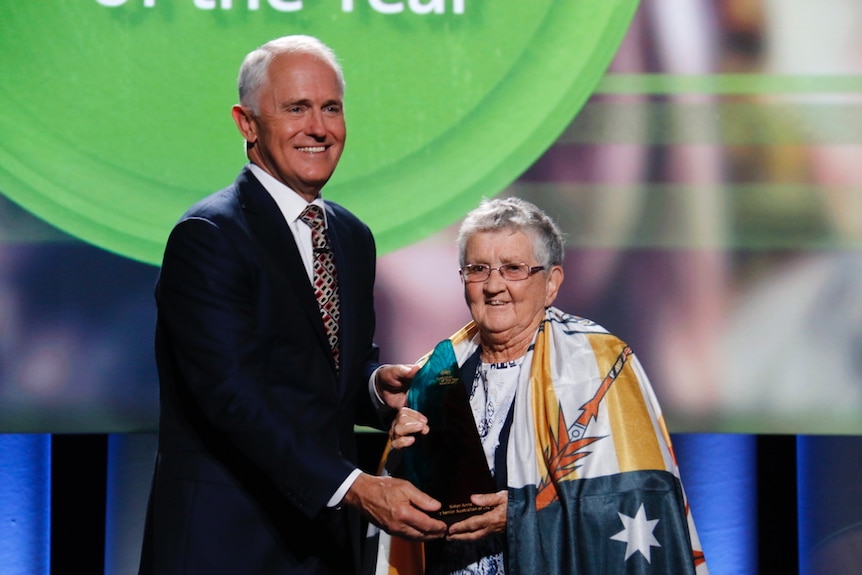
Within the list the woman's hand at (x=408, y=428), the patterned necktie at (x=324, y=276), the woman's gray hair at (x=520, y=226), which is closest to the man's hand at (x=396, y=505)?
the woman's hand at (x=408, y=428)

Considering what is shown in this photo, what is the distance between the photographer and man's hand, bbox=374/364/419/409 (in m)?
2.17

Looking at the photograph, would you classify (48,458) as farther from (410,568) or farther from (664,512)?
(664,512)

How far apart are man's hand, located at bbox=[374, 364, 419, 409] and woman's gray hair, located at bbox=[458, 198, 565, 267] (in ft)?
0.85

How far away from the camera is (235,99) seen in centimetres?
288

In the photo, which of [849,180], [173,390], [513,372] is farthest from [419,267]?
[849,180]

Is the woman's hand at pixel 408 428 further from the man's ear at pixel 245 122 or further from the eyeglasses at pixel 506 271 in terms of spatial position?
the man's ear at pixel 245 122

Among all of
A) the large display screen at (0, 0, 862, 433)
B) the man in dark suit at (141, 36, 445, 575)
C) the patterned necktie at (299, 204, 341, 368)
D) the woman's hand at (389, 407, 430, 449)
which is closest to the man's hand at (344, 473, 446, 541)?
the man in dark suit at (141, 36, 445, 575)

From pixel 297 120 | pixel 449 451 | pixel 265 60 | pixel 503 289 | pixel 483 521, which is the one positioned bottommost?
pixel 483 521

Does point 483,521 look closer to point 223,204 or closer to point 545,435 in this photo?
point 545,435

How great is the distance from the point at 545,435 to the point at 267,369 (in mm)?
555

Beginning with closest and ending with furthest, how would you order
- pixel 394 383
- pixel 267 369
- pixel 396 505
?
pixel 396 505
pixel 267 369
pixel 394 383

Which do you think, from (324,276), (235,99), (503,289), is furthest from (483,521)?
(235,99)

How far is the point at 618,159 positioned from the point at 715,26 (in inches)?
18.1

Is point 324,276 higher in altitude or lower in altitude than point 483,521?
higher
